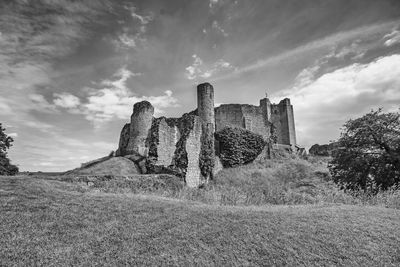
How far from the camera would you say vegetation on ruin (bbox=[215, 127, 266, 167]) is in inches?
942

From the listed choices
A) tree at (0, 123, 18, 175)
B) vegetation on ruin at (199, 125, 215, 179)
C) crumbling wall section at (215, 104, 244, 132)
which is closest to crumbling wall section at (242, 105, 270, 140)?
crumbling wall section at (215, 104, 244, 132)

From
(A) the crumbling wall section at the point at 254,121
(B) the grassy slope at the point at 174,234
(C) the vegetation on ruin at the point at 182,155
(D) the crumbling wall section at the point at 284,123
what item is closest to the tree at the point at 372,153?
(B) the grassy slope at the point at 174,234

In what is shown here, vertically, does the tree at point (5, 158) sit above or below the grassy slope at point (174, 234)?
above

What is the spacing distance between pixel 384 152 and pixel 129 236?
46.0ft

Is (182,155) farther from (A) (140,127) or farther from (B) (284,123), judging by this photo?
(B) (284,123)

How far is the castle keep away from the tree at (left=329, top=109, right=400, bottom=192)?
27.1 feet

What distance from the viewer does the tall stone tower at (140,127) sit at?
2222 cm

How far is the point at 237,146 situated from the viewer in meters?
24.5

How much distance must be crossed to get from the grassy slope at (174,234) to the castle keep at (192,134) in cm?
785

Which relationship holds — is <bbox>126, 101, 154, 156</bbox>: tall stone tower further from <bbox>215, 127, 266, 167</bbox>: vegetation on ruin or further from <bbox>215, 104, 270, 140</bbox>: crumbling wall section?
<bbox>215, 104, 270, 140</bbox>: crumbling wall section

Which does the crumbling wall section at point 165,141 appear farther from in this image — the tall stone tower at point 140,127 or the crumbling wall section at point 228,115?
the crumbling wall section at point 228,115

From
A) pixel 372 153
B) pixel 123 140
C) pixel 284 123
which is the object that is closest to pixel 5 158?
pixel 123 140

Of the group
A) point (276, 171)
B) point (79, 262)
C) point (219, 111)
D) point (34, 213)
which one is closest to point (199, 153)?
point (276, 171)

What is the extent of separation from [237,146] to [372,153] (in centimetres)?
1220
